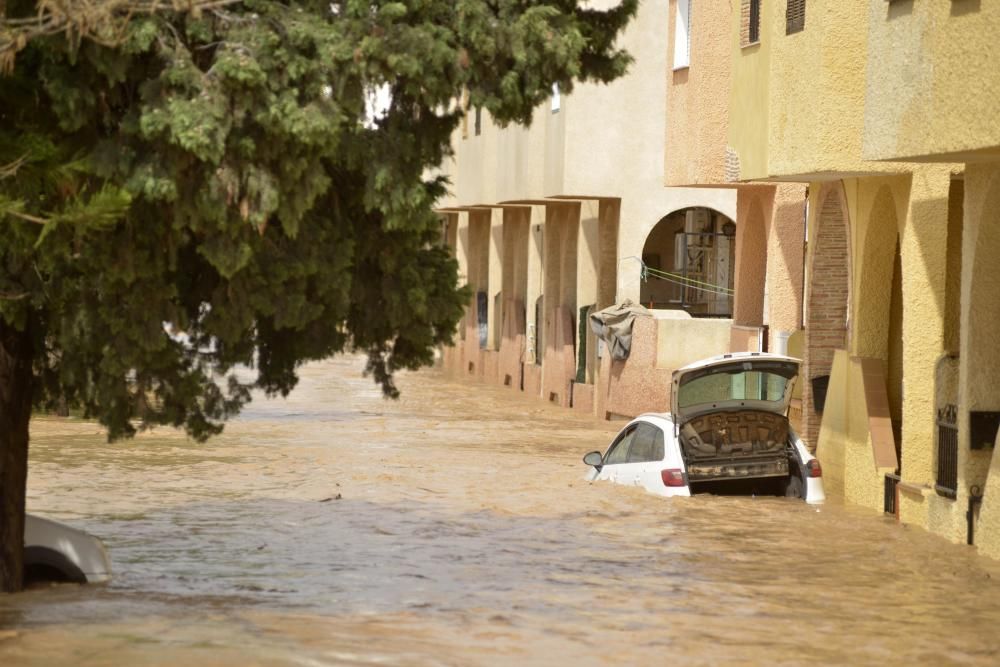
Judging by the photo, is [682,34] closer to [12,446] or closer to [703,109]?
[703,109]

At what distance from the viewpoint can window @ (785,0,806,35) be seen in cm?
1942

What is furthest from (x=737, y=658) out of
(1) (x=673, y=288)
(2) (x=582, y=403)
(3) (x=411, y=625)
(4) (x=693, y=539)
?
(1) (x=673, y=288)

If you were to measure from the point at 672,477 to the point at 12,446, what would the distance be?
6.80 metres

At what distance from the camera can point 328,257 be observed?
35.6 feet

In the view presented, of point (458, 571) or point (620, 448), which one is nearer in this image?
point (458, 571)

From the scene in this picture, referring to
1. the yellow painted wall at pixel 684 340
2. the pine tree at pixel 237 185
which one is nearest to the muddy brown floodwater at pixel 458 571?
the pine tree at pixel 237 185

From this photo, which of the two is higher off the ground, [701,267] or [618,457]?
[701,267]

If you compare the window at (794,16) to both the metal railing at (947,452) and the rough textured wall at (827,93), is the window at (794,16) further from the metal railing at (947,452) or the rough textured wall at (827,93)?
the metal railing at (947,452)

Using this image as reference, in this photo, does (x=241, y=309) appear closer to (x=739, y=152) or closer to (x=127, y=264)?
(x=127, y=264)

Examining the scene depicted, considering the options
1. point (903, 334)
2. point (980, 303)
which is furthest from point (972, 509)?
point (903, 334)

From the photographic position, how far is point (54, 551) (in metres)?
12.4

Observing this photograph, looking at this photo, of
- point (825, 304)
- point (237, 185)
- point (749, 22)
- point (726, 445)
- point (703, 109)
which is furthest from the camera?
point (703, 109)

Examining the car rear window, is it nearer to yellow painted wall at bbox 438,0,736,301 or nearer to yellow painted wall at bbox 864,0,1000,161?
yellow painted wall at bbox 438,0,736,301

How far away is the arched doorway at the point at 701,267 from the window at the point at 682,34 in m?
7.08
